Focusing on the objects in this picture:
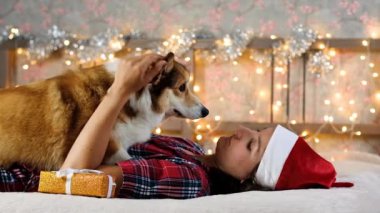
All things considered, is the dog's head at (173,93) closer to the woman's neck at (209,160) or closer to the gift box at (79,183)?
the woman's neck at (209,160)

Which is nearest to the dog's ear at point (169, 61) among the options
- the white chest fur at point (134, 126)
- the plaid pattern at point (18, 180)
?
the white chest fur at point (134, 126)

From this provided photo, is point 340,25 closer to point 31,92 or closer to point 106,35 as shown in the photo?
point 106,35

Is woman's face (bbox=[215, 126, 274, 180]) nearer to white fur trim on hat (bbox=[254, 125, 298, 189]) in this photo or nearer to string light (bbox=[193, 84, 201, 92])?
white fur trim on hat (bbox=[254, 125, 298, 189])

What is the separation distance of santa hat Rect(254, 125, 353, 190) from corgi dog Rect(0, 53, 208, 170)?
17.7 inches

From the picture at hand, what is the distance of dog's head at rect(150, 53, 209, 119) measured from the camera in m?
1.83

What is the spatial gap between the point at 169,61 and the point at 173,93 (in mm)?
201

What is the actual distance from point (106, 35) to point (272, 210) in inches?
114

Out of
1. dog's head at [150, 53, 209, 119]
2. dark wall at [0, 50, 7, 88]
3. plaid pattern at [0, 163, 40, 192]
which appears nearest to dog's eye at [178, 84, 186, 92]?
dog's head at [150, 53, 209, 119]

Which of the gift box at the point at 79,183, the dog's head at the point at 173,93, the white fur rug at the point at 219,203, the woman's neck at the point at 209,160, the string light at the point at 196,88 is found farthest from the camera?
the string light at the point at 196,88

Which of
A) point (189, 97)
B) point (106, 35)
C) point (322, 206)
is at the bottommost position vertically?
point (322, 206)

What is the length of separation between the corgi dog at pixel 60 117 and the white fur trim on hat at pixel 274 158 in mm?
439

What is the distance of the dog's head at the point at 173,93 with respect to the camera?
6.00 feet

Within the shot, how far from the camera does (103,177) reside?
48.2 inches

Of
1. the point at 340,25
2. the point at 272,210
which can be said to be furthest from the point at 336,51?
the point at 272,210
